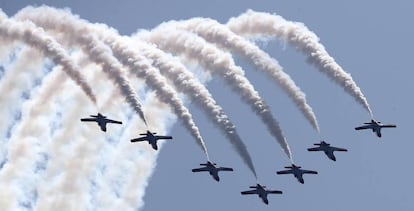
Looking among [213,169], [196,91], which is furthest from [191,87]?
[213,169]

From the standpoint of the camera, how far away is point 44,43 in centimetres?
7931

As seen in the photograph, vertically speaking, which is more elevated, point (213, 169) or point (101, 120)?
point (101, 120)

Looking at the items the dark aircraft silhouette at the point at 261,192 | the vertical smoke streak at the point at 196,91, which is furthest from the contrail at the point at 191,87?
the dark aircraft silhouette at the point at 261,192

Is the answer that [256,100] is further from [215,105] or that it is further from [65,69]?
[65,69]

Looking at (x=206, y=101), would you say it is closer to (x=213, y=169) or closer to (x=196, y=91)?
(x=196, y=91)

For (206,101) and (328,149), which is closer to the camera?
(206,101)

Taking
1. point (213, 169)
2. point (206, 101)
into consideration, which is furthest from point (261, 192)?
point (206, 101)

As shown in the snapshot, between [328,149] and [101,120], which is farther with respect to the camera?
[328,149]

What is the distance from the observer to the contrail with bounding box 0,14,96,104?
3093 inches

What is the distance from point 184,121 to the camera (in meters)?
82.5

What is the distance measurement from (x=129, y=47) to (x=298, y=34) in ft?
34.6

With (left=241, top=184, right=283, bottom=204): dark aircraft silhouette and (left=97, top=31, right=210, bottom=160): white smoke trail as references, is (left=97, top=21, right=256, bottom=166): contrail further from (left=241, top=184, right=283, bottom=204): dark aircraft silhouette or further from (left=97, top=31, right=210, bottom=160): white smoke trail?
(left=241, top=184, right=283, bottom=204): dark aircraft silhouette

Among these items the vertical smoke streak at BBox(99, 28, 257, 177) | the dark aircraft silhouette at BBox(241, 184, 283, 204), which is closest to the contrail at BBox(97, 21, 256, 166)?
the vertical smoke streak at BBox(99, 28, 257, 177)

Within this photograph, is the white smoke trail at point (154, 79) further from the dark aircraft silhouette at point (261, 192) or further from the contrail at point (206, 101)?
the dark aircraft silhouette at point (261, 192)
